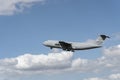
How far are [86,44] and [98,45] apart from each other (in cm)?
753

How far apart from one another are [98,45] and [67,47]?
57.7 ft

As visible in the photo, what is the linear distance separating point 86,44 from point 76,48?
19.8 feet

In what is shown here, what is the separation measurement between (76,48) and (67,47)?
5.22 metres

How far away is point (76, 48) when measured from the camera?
197750 millimetres

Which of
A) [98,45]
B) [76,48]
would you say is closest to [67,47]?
[76,48]

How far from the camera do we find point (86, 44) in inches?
7751

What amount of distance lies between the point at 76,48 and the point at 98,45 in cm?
1277

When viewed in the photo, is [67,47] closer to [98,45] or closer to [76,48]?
[76,48]

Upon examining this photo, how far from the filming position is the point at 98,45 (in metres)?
200

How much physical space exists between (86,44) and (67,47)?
35.8 feet

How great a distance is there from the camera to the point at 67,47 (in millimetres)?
199125
